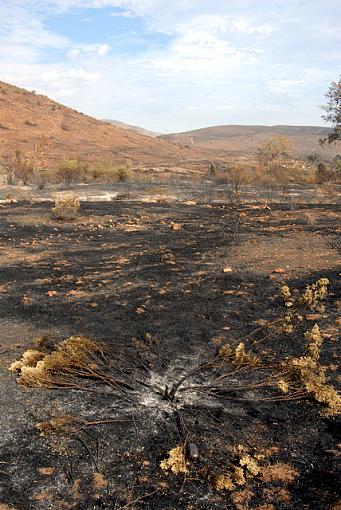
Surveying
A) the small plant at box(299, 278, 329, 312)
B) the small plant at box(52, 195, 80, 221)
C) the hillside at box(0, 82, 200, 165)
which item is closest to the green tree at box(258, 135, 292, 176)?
the hillside at box(0, 82, 200, 165)

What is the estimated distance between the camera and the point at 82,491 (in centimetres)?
306

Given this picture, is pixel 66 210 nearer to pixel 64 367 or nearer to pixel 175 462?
pixel 64 367

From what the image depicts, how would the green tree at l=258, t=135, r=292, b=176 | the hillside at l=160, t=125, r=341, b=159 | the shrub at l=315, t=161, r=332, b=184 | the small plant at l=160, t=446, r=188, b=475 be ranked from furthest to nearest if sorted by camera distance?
the hillside at l=160, t=125, r=341, b=159, the green tree at l=258, t=135, r=292, b=176, the shrub at l=315, t=161, r=332, b=184, the small plant at l=160, t=446, r=188, b=475

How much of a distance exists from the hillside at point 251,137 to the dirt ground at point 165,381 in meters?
67.6

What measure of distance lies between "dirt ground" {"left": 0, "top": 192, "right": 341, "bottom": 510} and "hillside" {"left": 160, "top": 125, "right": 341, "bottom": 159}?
222 feet

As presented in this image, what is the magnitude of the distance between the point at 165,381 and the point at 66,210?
31.4ft

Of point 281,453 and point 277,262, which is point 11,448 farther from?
point 277,262

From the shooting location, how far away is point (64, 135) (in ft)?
135

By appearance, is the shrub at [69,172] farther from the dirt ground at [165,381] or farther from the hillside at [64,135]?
the dirt ground at [165,381]

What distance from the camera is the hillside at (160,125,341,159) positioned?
78875 mm

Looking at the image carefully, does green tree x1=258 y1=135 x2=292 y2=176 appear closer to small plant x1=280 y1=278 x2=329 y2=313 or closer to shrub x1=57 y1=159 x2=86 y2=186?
shrub x1=57 y1=159 x2=86 y2=186

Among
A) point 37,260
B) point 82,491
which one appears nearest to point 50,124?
point 37,260

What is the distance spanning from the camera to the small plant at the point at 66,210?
41.7 feet

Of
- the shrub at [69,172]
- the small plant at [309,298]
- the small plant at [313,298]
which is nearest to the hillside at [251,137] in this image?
the shrub at [69,172]
